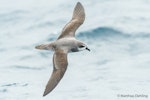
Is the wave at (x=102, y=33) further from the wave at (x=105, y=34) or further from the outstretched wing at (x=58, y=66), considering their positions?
the outstretched wing at (x=58, y=66)

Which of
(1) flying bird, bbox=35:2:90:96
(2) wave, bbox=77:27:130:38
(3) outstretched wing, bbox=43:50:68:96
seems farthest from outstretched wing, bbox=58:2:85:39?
(2) wave, bbox=77:27:130:38

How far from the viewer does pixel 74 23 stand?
99.2 ft

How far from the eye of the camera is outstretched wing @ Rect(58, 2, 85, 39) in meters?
29.2

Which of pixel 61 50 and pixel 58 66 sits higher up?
pixel 61 50

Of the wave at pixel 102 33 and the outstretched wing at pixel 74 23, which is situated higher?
the outstretched wing at pixel 74 23

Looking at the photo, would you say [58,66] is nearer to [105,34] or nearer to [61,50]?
[61,50]

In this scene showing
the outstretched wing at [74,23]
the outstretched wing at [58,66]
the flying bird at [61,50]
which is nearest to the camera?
the outstretched wing at [58,66]

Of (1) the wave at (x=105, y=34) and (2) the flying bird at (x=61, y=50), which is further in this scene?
(1) the wave at (x=105, y=34)

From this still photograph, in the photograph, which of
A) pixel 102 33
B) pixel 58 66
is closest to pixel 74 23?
pixel 58 66

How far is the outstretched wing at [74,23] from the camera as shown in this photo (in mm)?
29191

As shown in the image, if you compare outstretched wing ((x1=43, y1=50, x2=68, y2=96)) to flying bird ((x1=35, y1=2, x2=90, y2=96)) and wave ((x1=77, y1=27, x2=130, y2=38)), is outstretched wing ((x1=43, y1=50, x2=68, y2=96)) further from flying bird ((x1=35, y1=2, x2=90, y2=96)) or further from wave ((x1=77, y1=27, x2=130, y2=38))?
wave ((x1=77, y1=27, x2=130, y2=38))

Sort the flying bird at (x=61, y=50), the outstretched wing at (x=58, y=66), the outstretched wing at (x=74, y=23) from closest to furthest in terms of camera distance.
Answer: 1. the outstretched wing at (x=58, y=66)
2. the flying bird at (x=61, y=50)
3. the outstretched wing at (x=74, y=23)

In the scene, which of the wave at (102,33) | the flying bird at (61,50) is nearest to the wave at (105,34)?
the wave at (102,33)

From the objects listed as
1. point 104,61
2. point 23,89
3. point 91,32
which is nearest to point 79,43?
point 23,89
